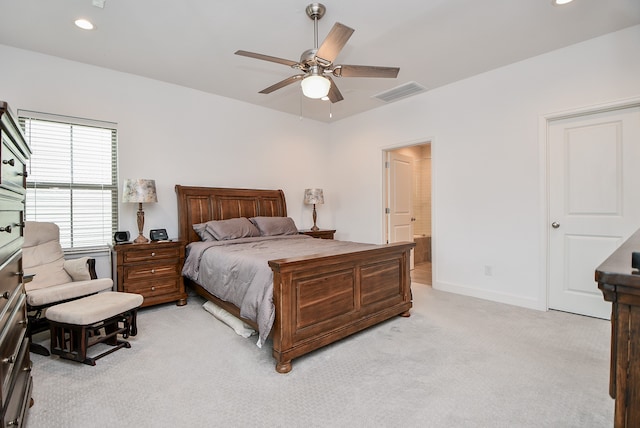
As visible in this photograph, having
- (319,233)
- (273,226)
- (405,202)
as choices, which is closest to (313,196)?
(319,233)

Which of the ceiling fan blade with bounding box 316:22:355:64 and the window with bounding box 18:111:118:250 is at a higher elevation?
the ceiling fan blade with bounding box 316:22:355:64

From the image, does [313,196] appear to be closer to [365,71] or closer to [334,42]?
[365,71]

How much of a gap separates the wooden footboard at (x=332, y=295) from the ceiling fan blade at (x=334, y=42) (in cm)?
150

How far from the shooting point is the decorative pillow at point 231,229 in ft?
12.7

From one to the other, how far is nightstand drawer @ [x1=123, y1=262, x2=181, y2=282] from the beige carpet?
25.3 inches

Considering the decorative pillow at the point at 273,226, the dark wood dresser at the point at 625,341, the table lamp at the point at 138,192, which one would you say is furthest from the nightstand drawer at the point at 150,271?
the dark wood dresser at the point at 625,341

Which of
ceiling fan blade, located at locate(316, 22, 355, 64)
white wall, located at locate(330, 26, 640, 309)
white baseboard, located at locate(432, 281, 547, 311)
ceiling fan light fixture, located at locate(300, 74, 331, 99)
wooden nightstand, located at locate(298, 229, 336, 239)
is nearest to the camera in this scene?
ceiling fan blade, located at locate(316, 22, 355, 64)

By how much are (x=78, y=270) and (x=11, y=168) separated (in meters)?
1.81

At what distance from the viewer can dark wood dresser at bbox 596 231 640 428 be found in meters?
0.69

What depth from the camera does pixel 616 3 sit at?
2.47 metres

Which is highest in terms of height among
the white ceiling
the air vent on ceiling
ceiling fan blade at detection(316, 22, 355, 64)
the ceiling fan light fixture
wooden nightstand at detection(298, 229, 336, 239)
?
the white ceiling

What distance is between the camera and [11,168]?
1.39 meters

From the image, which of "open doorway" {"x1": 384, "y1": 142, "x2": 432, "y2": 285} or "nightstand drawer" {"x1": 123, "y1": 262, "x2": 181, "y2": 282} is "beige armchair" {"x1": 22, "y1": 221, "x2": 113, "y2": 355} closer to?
"nightstand drawer" {"x1": 123, "y1": 262, "x2": 181, "y2": 282}

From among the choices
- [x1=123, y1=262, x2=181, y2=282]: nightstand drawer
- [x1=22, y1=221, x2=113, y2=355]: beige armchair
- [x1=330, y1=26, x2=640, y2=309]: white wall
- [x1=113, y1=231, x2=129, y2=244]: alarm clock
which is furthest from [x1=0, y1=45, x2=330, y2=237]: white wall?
[x1=330, y1=26, x2=640, y2=309]: white wall
